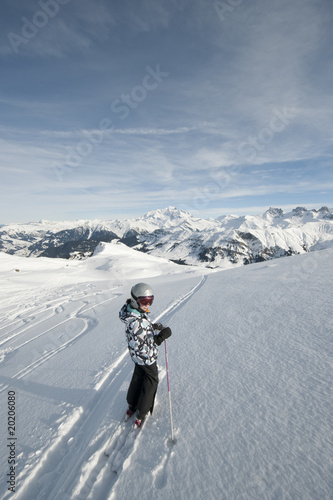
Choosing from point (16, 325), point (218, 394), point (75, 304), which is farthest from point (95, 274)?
point (218, 394)

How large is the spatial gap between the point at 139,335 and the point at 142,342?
0.49 feet

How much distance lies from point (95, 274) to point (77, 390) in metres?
27.3

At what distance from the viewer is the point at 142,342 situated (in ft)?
12.6

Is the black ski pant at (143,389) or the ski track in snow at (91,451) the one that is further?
the black ski pant at (143,389)

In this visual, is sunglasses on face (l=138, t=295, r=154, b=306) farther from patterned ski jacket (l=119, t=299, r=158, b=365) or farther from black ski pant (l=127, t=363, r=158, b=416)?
black ski pant (l=127, t=363, r=158, b=416)

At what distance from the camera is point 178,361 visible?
218 inches

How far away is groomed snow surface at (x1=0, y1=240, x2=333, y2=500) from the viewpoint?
2703 mm

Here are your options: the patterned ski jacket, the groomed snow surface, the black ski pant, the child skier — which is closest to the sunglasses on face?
the child skier

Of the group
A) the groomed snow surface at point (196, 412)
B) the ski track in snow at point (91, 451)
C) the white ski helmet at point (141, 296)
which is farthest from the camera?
the white ski helmet at point (141, 296)

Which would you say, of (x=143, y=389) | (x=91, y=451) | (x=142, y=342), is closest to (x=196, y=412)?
(x=143, y=389)

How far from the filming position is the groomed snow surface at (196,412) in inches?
106

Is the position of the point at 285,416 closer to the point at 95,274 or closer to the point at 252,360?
the point at 252,360

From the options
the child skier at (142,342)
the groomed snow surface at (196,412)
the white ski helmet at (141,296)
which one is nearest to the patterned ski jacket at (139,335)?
the child skier at (142,342)

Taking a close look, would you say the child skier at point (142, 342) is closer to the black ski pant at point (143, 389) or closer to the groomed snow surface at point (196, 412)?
the black ski pant at point (143, 389)
